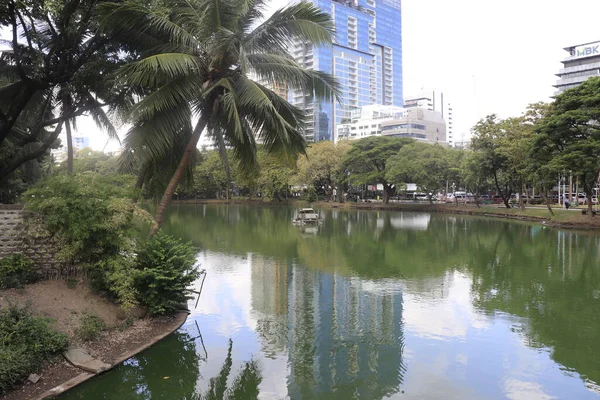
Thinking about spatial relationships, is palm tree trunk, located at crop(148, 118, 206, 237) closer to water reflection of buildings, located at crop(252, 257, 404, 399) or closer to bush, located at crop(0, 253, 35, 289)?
bush, located at crop(0, 253, 35, 289)

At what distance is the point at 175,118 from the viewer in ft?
30.6

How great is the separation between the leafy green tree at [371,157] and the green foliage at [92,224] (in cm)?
4076

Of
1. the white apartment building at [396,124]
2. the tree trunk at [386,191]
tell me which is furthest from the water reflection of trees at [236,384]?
the white apartment building at [396,124]

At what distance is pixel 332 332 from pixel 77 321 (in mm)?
4770

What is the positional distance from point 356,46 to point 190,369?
120m

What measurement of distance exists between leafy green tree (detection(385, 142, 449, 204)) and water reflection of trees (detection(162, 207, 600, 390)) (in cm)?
1280

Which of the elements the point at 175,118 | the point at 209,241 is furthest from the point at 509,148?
the point at 175,118

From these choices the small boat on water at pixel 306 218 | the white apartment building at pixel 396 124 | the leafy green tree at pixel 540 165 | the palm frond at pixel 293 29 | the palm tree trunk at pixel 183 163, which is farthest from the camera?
the white apartment building at pixel 396 124

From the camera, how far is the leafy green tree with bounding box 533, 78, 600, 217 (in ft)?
85.4

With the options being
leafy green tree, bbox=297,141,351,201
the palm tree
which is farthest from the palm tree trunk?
leafy green tree, bbox=297,141,351,201

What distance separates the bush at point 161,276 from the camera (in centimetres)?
880

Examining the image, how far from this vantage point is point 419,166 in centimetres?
4391

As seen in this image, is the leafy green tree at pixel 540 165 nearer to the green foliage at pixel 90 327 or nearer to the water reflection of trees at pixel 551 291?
the water reflection of trees at pixel 551 291

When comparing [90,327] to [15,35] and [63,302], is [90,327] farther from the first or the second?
[15,35]
